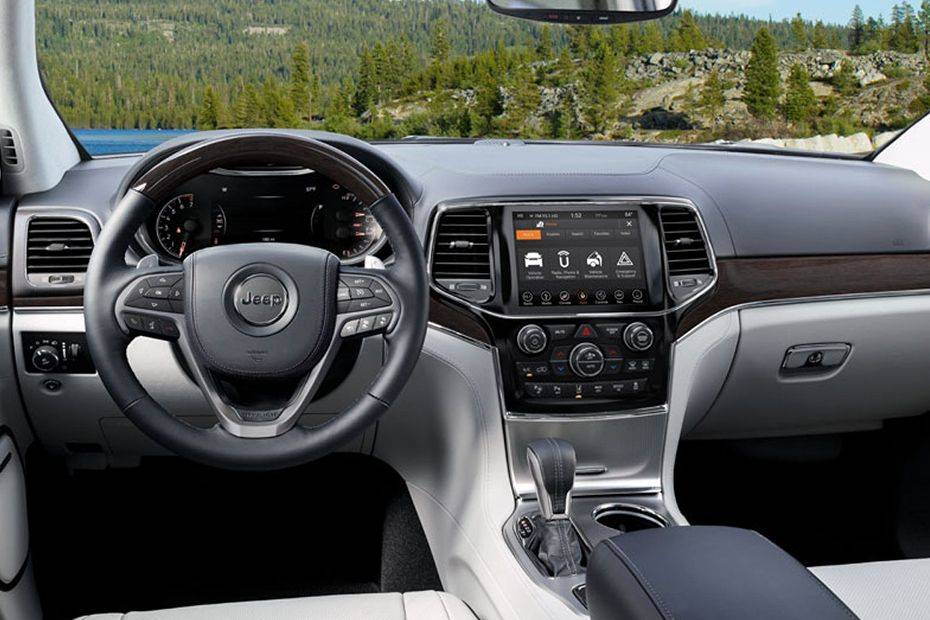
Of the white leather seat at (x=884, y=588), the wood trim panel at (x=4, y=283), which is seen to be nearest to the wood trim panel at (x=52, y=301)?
the wood trim panel at (x=4, y=283)

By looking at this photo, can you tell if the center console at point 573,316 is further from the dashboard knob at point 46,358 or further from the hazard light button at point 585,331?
the dashboard knob at point 46,358

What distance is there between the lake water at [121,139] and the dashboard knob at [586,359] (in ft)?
3.27

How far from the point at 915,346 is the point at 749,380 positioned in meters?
0.52

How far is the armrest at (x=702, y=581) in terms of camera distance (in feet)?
3.71

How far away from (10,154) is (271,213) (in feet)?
2.01

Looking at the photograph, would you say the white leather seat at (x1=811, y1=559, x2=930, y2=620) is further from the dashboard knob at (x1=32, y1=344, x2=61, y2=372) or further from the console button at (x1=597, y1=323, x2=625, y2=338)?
the dashboard knob at (x1=32, y1=344, x2=61, y2=372)

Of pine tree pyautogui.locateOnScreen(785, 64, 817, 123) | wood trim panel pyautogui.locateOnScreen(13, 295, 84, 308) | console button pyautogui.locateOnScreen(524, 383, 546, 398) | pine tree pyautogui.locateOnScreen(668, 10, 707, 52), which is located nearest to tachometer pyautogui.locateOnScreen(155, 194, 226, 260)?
wood trim panel pyautogui.locateOnScreen(13, 295, 84, 308)

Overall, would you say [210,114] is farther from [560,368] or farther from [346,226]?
[560,368]

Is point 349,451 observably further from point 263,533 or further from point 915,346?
point 915,346

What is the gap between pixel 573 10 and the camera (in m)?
2.16

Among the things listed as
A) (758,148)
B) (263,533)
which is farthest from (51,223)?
(758,148)

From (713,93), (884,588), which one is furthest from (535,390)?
(713,93)

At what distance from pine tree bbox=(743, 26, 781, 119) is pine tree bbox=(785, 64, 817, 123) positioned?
0.18 ft

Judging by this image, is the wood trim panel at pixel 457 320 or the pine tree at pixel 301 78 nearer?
the wood trim panel at pixel 457 320
